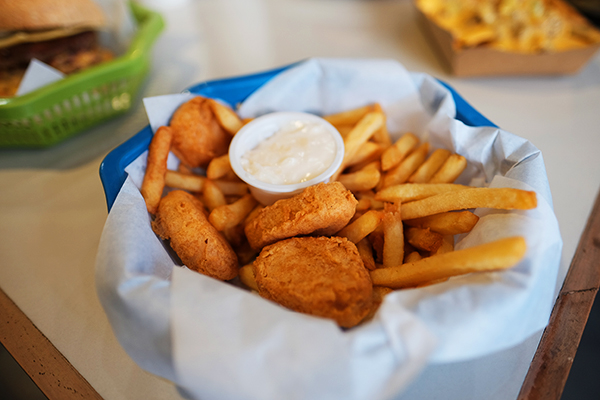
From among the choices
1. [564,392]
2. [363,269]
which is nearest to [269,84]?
[363,269]

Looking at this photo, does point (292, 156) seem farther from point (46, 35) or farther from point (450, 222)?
point (46, 35)

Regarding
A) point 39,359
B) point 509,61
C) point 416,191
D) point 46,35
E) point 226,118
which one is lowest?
point 39,359

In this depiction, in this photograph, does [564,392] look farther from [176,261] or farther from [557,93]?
[557,93]

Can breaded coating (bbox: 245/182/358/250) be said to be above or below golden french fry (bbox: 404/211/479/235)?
above

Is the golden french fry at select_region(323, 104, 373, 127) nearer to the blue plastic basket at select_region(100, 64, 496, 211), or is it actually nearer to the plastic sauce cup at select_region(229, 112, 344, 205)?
the plastic sauce cup at select_region(229, 112, 344, 205)

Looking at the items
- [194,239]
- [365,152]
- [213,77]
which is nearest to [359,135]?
[365,152]

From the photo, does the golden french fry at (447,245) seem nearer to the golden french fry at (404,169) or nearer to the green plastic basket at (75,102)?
the golden french fry at (404,169)

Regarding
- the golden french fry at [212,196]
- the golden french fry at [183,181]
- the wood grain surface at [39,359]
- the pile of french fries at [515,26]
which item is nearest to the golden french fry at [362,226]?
the golden french fry at [212,196]

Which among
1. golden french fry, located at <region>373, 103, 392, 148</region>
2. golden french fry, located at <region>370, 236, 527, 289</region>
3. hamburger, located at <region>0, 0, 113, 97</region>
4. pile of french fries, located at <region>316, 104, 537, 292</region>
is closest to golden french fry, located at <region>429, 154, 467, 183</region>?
pile of french fries, located at <region>316, 104, 537, 292</region>
